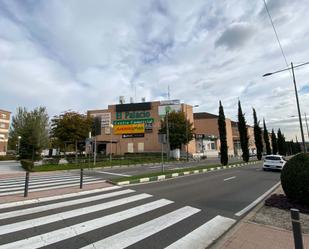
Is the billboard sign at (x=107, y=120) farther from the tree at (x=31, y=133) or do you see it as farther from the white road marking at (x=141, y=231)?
the white road marking at (x=141, y=231)

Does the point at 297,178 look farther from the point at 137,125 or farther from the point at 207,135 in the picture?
the point at 207,135

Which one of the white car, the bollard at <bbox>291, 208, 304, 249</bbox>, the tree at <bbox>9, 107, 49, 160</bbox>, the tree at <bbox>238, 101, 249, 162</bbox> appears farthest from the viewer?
the tree at <bbox>238, 101, 249, 162</bbox>

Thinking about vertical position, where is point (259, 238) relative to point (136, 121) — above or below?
below

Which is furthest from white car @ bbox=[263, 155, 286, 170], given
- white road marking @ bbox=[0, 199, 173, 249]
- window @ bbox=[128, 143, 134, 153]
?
window @ bbox=[128, 143, 134, 153]

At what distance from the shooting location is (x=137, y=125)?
174 feet

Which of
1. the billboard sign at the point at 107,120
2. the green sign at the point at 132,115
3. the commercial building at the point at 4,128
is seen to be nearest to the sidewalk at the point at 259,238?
the green sign at the point at 132,115

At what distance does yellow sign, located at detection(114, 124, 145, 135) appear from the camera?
173 ft

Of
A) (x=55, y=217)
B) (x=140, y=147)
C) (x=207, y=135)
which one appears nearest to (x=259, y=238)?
(x=55, y=217)

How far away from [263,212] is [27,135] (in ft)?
96.4

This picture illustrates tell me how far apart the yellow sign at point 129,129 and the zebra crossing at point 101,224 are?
4431cm

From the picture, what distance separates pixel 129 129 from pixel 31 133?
2562cm

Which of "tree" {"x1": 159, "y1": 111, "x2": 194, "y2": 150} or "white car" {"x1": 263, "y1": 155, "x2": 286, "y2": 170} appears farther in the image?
"tree" {"x1": 159, "y1": 111, "x2": 194, "y2": 150}

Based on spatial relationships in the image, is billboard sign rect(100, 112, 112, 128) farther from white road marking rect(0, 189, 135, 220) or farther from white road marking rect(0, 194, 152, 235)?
white road marking rect(0, 194, 152, 235)

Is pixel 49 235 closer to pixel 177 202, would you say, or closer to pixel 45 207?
pixel 45 207
